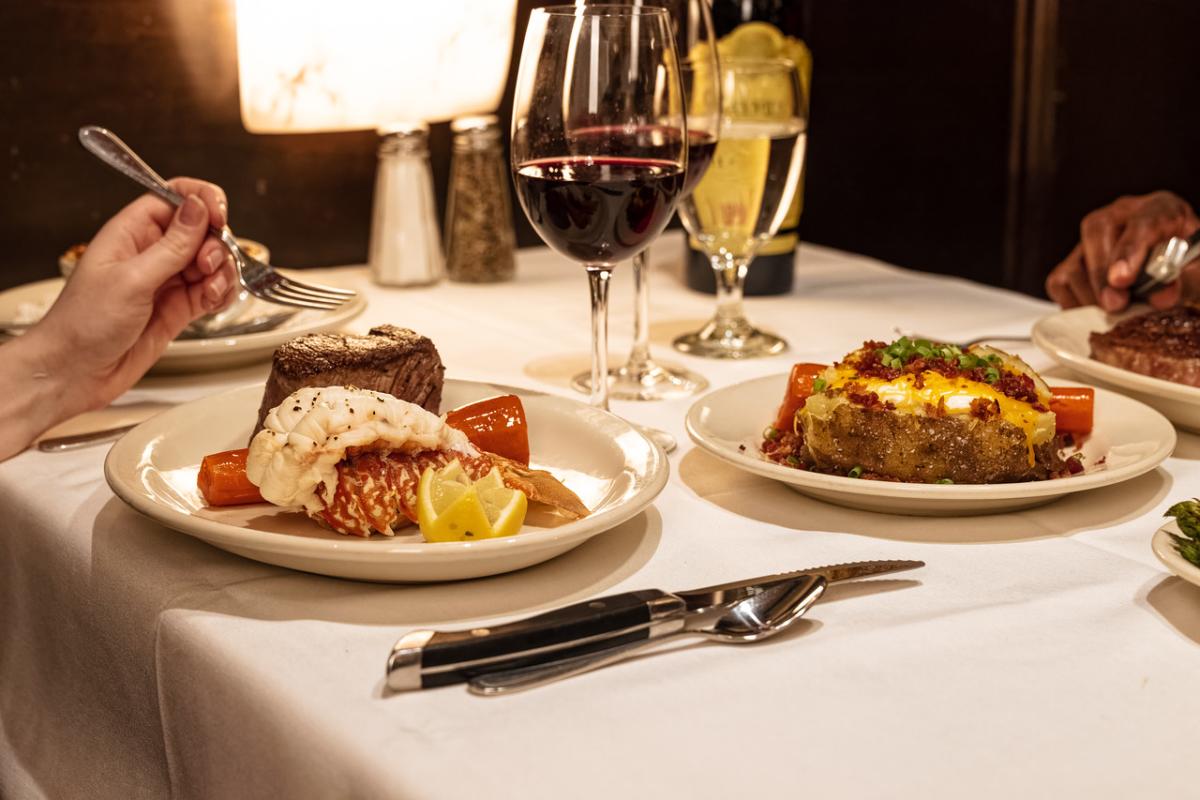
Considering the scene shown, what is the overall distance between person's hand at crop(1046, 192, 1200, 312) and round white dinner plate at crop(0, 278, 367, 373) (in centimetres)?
86

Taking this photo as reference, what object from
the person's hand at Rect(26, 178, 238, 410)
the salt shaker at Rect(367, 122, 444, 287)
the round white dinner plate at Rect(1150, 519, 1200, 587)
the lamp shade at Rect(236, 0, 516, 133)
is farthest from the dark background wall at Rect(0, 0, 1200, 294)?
the round white dinner plate at Rect(1150, 519, 1200, 587)

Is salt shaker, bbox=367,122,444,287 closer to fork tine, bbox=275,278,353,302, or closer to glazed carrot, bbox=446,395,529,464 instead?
fork tine, bbox=275,278,353,302

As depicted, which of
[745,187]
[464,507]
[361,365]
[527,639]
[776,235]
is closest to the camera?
[527,639]

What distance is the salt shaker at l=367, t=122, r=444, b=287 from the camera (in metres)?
2.01

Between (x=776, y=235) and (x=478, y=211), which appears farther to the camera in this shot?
(x=478, y=211)

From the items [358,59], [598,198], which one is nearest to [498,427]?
[598,198]

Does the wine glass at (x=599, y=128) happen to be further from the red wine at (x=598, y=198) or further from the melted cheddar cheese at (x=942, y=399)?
the melted cheddar cheese at (x=942, y=399)

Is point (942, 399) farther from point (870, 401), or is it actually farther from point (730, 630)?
point (730, 630)

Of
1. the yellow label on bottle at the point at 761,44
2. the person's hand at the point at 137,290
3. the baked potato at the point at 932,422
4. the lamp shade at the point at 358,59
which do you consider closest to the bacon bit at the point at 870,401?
the baked potato at the point at 932,422

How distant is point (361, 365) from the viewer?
3.57 feet

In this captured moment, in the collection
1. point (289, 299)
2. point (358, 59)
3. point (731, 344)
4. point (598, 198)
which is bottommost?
point (731, 344)

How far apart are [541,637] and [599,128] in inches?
21.7

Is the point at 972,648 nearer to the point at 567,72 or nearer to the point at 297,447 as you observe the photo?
the point at 297,447

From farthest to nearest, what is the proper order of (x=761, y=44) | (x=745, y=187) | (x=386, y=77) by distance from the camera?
(x=386, y=77) < (x=761, y=44) < (x=745, y=187)
